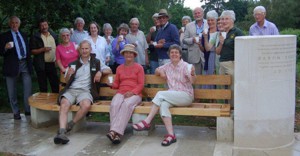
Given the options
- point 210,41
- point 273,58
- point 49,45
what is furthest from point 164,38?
point 273,58

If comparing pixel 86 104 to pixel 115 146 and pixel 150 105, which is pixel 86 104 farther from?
pixel 150 105

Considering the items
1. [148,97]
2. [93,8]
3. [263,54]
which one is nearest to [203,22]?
[148,97]

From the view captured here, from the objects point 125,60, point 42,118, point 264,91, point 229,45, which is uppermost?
point 229,45

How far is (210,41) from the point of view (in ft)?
22.3

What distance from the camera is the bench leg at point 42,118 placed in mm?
6914

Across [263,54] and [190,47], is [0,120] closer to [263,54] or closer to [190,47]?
[190,47]

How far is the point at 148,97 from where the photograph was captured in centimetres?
686

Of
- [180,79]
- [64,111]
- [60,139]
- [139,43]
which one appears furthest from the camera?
[139,43]

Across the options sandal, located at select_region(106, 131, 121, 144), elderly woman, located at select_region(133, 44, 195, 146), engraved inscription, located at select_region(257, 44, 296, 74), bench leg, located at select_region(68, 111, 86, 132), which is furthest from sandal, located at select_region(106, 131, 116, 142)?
engraved inscription, located at select_region(257, 44, 296, 74)

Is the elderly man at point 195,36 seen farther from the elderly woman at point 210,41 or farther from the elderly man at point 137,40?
the elderly man at point 137,40

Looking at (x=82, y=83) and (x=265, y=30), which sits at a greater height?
(x=265, y=30)

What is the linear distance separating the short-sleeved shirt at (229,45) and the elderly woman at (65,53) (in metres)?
2.73

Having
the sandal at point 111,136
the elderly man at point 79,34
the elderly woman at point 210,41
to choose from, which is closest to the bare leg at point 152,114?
the sandal at point 111,136

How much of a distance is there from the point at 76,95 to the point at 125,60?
1.01 meters
